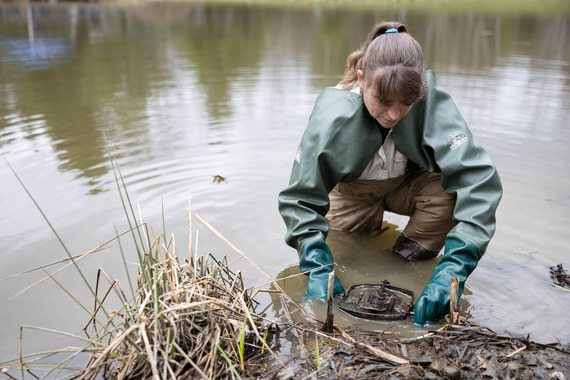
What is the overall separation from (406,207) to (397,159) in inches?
14.3

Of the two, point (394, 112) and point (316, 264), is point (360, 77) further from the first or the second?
point (316, 264)

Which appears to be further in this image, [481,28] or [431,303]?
[481,28]

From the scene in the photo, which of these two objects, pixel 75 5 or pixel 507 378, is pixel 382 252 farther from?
pixel 75 5

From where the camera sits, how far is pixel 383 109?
7.57 feet

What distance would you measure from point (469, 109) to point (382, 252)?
325cm

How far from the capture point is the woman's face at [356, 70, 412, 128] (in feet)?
7.48

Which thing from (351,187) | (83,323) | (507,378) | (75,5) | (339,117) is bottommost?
(83,323)

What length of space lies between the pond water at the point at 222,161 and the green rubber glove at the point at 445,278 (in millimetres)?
99

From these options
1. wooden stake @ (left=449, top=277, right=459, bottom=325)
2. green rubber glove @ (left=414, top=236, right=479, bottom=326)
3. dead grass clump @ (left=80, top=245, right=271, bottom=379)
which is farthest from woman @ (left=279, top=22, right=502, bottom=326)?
dead grass clump @ (left=80, top=245, right=271, bottom=379)

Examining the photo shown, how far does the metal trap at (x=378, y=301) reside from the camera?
2303mm

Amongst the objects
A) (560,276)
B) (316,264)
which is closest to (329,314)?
(316,264)

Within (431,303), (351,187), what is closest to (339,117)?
(351,187)

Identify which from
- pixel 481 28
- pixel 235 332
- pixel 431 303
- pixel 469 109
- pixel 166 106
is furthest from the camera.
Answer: pixel 481 28

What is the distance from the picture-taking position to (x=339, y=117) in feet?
7.95
